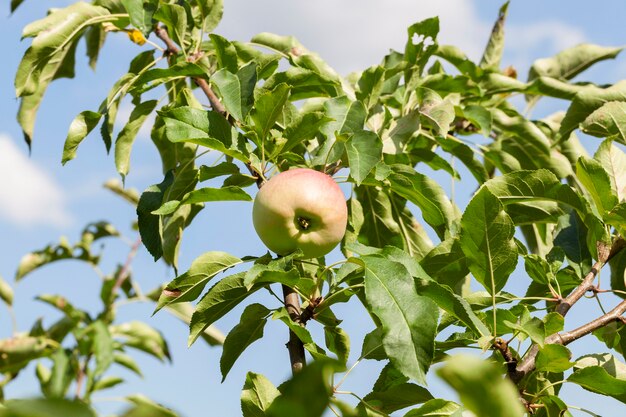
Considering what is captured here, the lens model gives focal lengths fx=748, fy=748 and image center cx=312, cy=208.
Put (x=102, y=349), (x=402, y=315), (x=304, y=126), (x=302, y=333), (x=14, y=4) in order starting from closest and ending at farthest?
(x=402, y=315) < (x=302, y=333) < (x=304, y=126) < (x=14, y=4) < (x=102, y=349)

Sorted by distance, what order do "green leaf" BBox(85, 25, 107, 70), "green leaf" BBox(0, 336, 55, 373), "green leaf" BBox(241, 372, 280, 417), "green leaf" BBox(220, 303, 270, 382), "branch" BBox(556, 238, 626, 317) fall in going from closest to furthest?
"green leaf" BBox(241, 372, 280, 417) → "green leaf" BBox(220, 303, 270, 382) → "branch" BBox(556, 238, 626, 317) → "green leaf" BBox(85, 25, 107, 70) → "green leaf" BBox(0, 336, 55, 373)

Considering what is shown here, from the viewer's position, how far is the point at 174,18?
187cm

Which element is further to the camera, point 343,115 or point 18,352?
point 18,352

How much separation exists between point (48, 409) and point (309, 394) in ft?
0.52

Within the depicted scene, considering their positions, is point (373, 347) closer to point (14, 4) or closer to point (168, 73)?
point (168, 73)

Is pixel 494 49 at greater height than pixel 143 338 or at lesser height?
greater

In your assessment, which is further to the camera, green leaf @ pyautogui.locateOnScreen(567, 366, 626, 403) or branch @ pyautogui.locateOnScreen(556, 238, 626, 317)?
branch @ pyautogui.locateOnScreen(556, 238, 626, 317)

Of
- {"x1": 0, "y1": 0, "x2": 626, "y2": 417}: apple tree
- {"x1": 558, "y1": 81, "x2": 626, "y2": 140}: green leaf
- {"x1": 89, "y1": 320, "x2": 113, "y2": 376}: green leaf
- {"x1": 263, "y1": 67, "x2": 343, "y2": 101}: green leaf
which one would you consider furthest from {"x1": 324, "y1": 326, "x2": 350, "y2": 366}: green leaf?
{"x1": 89, "y1": 320, "x2": 113, "y2": 376}: green leaf

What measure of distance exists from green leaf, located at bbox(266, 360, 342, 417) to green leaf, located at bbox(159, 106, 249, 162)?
0.94 metres

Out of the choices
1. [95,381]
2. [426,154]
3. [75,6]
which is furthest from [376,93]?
[95,381]

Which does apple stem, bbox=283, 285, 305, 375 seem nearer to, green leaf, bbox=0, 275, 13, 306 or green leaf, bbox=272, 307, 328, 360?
green leaf, bbox=272, 307, 328, 360

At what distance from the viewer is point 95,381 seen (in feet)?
10.5

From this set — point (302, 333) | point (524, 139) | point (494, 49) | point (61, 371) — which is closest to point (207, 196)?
point (302, 333)

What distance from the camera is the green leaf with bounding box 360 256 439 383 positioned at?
42.5 inches
